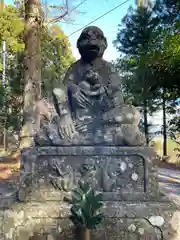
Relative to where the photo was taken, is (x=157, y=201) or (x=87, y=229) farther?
(x=157, y=201)

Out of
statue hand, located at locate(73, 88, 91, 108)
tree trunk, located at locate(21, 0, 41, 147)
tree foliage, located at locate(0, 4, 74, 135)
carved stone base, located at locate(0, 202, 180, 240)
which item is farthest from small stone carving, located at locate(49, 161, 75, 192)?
tree foliage, located at locate(0, 4, 74, 135)

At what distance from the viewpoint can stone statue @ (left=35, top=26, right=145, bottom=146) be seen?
309 centimetres

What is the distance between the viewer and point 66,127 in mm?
3111

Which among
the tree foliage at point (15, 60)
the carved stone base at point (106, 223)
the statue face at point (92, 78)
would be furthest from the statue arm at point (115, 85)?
the tree foliage at point (15, 60)

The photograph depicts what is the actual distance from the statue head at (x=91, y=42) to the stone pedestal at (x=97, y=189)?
39.2 inches

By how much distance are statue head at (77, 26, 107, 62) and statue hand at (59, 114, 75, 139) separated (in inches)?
28.0

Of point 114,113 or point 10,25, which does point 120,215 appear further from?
point 10,25

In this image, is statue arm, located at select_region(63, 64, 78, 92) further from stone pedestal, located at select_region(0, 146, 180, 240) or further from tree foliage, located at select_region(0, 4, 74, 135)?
tree foliage, located at select_region(0, 4, 74, 135)

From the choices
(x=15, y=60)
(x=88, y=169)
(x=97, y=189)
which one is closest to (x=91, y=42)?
(x=88, y=169)

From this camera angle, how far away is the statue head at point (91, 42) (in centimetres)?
332

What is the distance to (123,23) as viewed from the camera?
525 inches

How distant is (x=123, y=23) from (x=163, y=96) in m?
3.46

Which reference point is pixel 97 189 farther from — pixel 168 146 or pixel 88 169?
pixel 168 146

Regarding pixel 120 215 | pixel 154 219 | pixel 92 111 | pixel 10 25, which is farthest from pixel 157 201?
pixel 10 25
